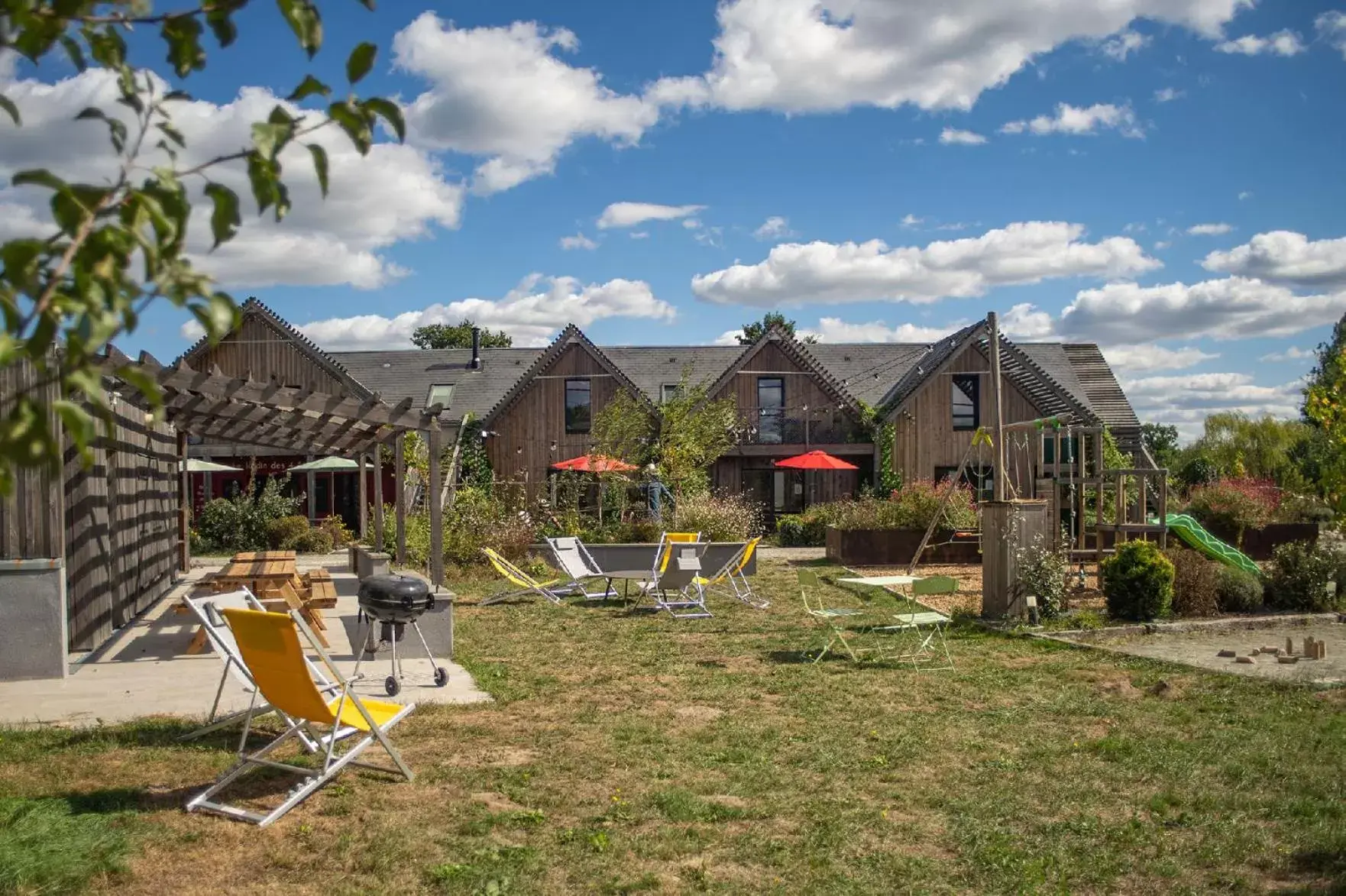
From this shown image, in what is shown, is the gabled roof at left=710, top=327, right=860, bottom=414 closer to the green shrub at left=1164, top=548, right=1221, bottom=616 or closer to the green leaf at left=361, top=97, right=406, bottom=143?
the green shrub at left=1164, top=548, right=1221, bottom=616

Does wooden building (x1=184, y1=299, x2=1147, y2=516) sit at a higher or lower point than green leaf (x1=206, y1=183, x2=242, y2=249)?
higher

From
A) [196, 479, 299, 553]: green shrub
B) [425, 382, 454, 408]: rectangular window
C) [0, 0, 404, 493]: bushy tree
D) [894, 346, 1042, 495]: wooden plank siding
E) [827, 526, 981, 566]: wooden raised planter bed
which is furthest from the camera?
[425, 382, 454, 408]: rectangular window

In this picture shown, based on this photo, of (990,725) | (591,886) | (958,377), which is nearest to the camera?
(591,886)

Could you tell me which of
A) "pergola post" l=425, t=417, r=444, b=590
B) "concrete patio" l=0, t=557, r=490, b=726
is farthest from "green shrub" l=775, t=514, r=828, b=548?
"concrete patio" l=0, t=557, r=490, b=726

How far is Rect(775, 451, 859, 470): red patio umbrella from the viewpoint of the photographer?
2673 centimetres

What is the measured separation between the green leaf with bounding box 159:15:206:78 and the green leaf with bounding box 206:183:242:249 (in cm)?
27

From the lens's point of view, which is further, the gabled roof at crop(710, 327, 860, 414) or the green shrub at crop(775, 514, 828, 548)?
the gabled roof at crop(710, 327, 860, 414)

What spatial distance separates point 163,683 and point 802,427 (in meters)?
23.0

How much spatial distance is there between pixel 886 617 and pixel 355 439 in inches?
314

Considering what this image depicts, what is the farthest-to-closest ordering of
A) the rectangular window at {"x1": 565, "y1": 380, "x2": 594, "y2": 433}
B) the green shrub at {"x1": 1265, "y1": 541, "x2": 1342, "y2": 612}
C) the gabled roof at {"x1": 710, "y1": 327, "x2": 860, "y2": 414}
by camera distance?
1. the rectangular window at {"x1": 565, "y1": 380, "x2": 594, "y2": 433}
2. the gabled roof at {"x1": 710, "y1": 327, "x2": 860, "y2": 414}
3. the green shrub at {"x1": 1265, "y1": 541, "x2": 1342, "y2": 612}

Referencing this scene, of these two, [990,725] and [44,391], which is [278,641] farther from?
[990,725]

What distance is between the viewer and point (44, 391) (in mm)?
7445

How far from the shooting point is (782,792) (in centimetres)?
550

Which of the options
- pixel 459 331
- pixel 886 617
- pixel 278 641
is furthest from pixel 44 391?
pixel 459 331
